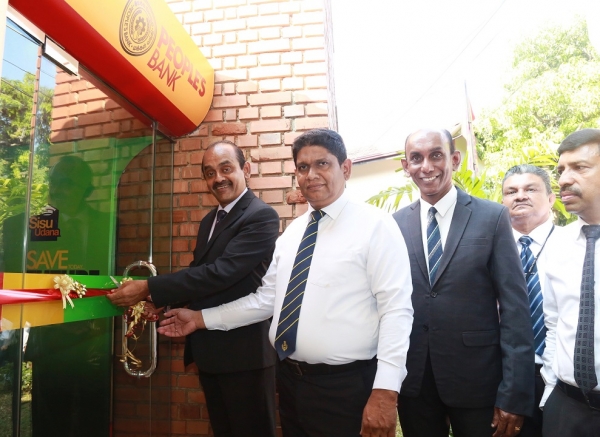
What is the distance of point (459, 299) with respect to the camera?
5.69ft

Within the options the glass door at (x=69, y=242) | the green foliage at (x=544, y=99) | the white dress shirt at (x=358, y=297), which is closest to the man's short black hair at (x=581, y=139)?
the white dress shirt at (x=358, y=297)

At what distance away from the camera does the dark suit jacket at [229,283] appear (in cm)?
210

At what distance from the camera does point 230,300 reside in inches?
87.0

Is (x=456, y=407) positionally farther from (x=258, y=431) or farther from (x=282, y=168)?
(x=282, y=168)

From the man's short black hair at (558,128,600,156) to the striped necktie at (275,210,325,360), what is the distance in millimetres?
1050

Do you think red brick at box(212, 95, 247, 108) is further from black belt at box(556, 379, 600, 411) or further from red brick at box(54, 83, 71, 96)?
black belt at box(556, 379, 600, 411)

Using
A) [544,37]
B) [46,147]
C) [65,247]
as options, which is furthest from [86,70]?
[544,37]

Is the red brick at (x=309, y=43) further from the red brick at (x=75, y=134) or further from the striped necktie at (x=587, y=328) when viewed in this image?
the striped necktie at (x=587, y=328)

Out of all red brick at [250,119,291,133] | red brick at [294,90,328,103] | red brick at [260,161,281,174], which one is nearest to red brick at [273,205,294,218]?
red brick at [260,161,281,174]

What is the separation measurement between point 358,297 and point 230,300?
0.83m

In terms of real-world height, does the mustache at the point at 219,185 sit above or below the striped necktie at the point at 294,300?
above

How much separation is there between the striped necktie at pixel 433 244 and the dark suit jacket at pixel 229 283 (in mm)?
807

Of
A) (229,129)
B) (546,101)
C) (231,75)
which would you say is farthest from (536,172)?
(546,101)

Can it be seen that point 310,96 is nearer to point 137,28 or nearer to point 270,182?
point 270,182
